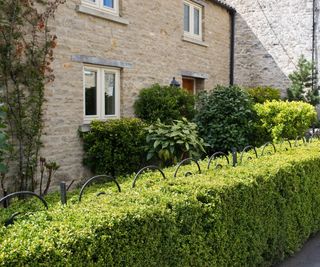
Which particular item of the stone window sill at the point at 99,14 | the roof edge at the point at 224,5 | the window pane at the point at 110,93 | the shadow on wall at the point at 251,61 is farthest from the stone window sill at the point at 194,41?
the window pane at the point at 110,93

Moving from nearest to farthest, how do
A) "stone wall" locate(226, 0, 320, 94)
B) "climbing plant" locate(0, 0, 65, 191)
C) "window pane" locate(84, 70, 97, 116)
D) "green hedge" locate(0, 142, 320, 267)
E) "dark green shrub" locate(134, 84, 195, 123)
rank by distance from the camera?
"green hedge" locate(0, 142, 320, 267)
"climbing plant" locate(0, 0, 65, 191)
"window pane" locate(84, 70, 97, 116)
"dark green shrub" locate(134, 84, 195, 123)
"stone wall" locate(226, 0, 320, 94)

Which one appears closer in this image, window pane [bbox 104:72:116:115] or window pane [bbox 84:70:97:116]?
window pane [bbox 84:70:97:116]

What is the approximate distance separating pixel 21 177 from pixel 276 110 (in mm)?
6843

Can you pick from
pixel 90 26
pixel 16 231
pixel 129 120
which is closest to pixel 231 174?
pixel 16 231

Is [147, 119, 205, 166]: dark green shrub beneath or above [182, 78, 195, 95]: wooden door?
beneath

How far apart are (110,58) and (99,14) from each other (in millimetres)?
1017

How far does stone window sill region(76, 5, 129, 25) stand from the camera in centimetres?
814

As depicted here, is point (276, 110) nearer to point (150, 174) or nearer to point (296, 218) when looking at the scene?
point (296, 218)

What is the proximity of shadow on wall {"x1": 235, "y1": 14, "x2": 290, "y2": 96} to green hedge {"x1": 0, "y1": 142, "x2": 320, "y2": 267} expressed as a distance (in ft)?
36.0

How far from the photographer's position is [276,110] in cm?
1048

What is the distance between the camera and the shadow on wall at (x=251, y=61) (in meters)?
16.1

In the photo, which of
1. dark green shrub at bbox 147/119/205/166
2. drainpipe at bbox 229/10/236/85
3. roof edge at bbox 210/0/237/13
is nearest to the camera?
dark green shrub at bbox 147/119/205/166

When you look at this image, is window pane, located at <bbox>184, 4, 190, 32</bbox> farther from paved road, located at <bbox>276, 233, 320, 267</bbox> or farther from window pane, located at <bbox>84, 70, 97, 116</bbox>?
paved road, located at <bbox>276, 233, 320, 267</bbox>

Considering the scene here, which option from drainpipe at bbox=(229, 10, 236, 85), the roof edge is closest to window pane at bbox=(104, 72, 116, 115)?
the roof edge
